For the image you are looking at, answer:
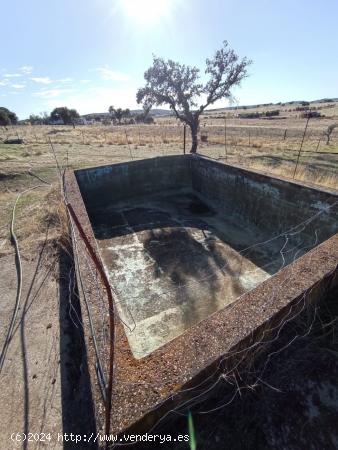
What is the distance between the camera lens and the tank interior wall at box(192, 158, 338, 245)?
516 cm

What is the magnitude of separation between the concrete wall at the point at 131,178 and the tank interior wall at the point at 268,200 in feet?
3.23

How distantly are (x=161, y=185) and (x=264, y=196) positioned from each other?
427cm

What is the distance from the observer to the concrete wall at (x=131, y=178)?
8.43m

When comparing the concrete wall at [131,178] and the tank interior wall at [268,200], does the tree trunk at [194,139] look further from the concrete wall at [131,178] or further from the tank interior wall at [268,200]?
the tank interior wall at [268,200]

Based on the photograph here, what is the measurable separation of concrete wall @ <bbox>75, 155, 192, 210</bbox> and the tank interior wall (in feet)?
3.23

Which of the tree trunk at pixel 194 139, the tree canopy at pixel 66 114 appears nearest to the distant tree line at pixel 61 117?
the tree canopy at pixel 66 114

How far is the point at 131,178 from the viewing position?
9.08 metres

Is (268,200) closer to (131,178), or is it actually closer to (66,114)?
(131,178)

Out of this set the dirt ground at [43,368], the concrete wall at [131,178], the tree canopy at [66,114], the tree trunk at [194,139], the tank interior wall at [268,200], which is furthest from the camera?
the tree canopy at [66,114]

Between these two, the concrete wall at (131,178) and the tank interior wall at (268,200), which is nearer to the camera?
the tank interior wall at (268,200)

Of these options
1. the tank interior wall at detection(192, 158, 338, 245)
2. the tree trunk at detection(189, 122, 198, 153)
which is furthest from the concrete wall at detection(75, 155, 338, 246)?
the tree trunk at detection(189, 122, 198, 153)

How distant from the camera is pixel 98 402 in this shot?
4.99ft

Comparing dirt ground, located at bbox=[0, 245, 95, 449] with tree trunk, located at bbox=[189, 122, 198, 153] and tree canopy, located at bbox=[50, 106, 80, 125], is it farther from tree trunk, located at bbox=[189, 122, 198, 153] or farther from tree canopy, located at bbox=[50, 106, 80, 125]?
tree canopy, located at bbox=[50, 106, 80, 125]

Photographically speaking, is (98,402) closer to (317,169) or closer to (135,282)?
(135,282)
